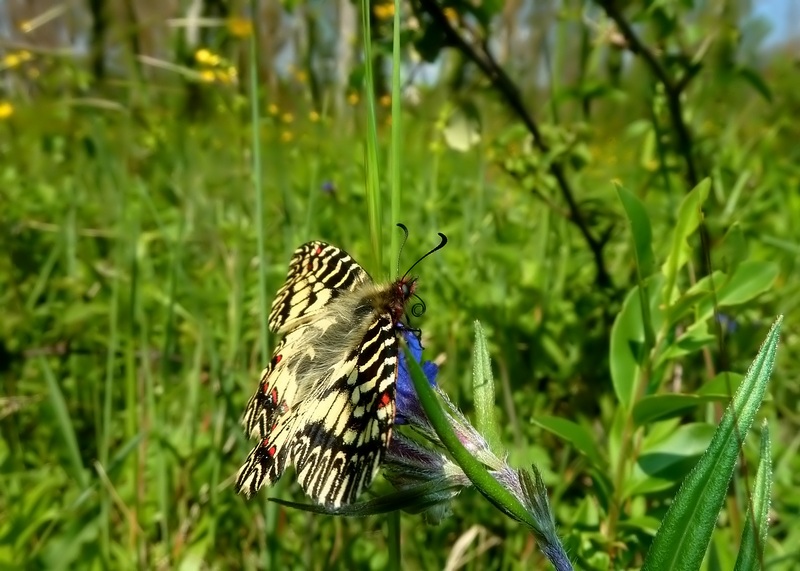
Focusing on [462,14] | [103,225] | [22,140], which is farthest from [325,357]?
[22,140]

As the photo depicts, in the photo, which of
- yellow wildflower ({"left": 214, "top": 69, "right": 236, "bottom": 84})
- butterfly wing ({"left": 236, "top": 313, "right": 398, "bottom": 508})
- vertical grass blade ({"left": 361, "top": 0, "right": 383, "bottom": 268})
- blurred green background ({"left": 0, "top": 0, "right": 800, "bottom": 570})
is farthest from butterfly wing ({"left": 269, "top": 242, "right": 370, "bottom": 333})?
yellow wildflower ({"left": 214, "top": 69, "right": 236, "bottom": 84})

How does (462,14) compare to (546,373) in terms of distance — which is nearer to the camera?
(462,14)

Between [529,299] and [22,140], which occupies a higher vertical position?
[22,140]

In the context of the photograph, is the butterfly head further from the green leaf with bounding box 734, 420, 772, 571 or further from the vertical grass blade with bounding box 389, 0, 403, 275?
the green leaf with bounding box 734, 420, 772, 571

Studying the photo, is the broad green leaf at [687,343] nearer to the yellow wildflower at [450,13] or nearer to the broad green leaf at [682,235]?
the broad green leaf at [682,235]

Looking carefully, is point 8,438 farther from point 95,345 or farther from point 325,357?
point 325,357

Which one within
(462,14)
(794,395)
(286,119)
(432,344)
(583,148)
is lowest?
(794,395)

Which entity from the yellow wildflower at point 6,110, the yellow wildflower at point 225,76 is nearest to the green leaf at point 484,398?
the yellow wildflower at point 225,76

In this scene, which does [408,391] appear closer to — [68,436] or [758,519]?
[758,519]

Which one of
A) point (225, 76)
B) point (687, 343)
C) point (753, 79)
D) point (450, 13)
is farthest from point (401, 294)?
point (225, 76)
